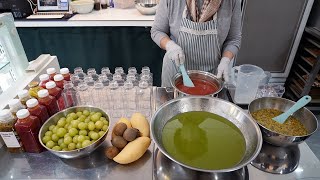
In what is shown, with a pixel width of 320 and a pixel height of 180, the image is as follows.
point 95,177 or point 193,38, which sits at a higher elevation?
point 193,38

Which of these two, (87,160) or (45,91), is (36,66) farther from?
(87,160)

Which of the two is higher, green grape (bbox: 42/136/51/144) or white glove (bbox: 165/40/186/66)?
white glove (bbox: 165/40/186/66)

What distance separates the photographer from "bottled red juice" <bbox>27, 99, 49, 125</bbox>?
87 centimetres

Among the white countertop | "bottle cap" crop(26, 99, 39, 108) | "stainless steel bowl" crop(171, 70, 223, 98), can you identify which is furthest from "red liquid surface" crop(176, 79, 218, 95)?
the white countertop

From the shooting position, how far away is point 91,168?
33.8 inches

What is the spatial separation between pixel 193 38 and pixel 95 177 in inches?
38.3

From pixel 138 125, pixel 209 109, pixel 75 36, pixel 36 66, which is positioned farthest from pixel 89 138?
pixel 75 36

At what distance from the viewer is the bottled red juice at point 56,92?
0.99 metres

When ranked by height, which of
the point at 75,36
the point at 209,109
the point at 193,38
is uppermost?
the point at 193,38

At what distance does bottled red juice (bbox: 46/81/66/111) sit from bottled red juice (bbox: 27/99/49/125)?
89 millimetres

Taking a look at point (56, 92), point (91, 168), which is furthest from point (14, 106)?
point (91, 168)

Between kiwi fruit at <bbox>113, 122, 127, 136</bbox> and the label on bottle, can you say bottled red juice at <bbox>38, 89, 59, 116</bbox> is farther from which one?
kiwi fruit at <bbox>113, 122, 127, 136</bbox>

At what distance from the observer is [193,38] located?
1.40m

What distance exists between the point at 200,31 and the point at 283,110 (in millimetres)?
656
